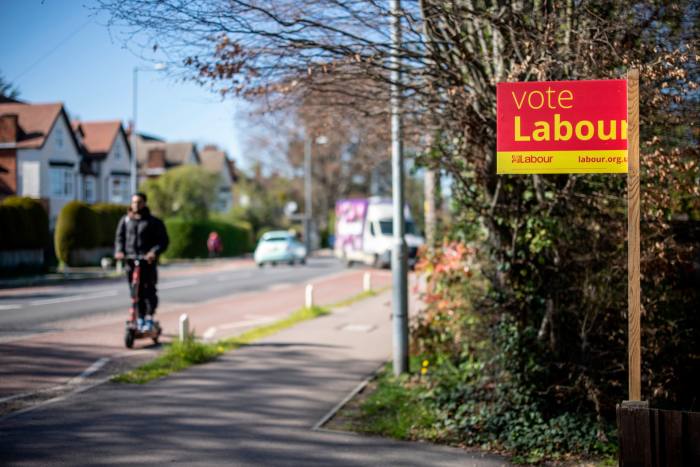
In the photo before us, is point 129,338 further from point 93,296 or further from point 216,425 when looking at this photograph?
point 93,296

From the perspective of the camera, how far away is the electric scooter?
9852 mm

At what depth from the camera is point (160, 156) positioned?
65.7 metres

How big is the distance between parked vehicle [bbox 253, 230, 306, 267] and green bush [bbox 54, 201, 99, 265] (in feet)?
26.5

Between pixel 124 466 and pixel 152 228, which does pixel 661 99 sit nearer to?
pixel 124 466

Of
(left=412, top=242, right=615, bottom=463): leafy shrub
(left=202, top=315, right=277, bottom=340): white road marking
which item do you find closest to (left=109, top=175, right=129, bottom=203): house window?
(left=202, top=315, right=277, bottom=340): white road marking

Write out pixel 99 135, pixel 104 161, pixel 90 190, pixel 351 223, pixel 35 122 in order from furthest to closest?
pixel 99 135 < pixel 104 161 < pixel 90 190 < pixel 35 122 < pixel 351 223

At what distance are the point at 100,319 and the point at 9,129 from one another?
101ft

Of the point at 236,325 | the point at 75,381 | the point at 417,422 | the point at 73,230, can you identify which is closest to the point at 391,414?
the point at 417,422

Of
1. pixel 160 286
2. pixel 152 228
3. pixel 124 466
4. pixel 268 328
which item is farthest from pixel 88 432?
pixel 160 286

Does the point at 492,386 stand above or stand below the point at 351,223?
below

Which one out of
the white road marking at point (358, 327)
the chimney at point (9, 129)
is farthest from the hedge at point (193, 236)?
the white road marking at point (358, 327)

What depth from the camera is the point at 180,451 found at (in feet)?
18.5

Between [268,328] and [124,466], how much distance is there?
747cm

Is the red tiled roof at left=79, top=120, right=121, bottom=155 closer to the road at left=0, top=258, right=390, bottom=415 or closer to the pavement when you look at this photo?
the road at left=0, top=258, right=390, bottom=415
